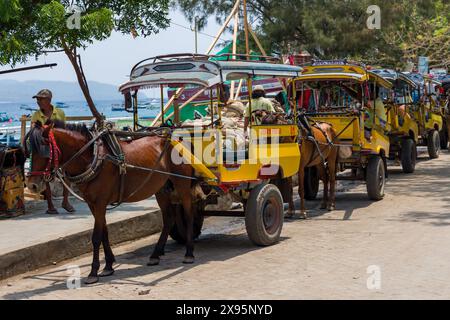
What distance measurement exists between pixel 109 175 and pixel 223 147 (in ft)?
5.77

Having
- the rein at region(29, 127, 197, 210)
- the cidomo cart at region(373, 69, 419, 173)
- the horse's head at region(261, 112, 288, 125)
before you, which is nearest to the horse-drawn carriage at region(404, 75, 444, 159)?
the cidomo cart at region(373, 69, 419, 173)

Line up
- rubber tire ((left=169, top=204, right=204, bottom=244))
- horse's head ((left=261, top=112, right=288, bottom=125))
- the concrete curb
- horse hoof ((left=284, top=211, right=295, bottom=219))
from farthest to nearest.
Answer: horse hoof ((left=284, top=211, right=295, bottom=219))
horse's head ((left=261, top=112, right=288, bottom=125))
rubber tire ((left=169, top=204, right=204, bottom=244))
the concrete curb

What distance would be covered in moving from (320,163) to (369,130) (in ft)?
5.42

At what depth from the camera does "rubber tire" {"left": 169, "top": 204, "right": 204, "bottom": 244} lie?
9.26 metres

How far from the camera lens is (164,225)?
844cm

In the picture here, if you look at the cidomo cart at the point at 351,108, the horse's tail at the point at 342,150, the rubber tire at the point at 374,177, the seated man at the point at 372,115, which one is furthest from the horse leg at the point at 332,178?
the seated man at the point at 372,115

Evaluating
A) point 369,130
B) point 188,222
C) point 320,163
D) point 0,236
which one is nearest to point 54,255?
point 0,236

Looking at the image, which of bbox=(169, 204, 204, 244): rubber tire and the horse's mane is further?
bbox=(169, 204, 204, 244): rubber tire

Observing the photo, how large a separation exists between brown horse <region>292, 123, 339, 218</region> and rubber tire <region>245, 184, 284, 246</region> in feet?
6.88

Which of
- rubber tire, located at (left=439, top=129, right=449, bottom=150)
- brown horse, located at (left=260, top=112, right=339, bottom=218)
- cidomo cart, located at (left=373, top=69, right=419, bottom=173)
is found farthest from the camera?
rubber tire, located at (left=439, top=129, right=449, bottom=150)

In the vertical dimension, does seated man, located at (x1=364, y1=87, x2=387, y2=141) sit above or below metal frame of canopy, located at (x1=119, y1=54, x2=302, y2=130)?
below

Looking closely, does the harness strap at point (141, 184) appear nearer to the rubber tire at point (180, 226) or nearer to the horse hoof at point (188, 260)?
the horse hoof at point (188, 260)

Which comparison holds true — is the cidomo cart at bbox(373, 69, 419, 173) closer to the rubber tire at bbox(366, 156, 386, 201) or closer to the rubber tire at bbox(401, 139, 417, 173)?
the rubber tire at bbox(401, 139, 417, 173)

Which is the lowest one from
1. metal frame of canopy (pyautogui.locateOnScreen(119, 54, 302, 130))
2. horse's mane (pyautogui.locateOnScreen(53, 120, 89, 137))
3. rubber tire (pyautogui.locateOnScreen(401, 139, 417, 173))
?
rubber tire (pyautogui.locateOnScreen(401, 139, 417, 173))
